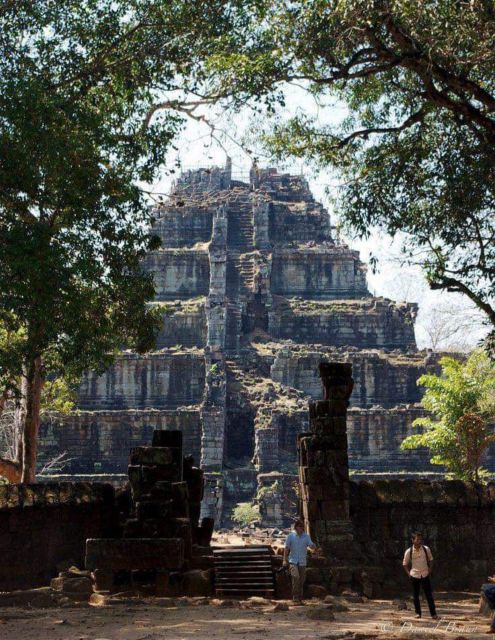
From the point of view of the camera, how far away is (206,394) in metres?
40.8

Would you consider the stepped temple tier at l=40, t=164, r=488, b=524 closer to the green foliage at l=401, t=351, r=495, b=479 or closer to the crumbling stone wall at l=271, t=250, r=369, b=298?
the crumbling stone wall at l=271, t=250, r=369, b=298

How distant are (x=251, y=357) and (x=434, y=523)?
2894 centimetres

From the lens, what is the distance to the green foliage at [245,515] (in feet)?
109

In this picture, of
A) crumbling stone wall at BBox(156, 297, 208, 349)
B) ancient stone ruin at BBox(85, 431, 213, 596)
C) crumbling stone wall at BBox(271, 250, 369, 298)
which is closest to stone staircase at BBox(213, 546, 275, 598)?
ancient stone ruin at BBox(85, 431, 213, 596)

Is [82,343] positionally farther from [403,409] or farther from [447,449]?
[403,409]

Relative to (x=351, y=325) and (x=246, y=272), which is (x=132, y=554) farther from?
(x=246, y=272)

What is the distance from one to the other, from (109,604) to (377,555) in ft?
14.4

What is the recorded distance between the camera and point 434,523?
15.8 meters

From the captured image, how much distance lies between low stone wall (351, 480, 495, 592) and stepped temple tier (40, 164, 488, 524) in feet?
54.7

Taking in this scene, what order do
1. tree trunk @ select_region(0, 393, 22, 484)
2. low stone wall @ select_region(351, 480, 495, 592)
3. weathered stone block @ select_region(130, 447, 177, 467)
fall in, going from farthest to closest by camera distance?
tree trunk @ select_region(0, 393, 22, 484), low stone wall @ select_region(351, 480, 495, 592), weathered stone block @ select_region(130, 447, 177, 467)

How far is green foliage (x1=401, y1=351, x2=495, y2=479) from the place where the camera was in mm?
27344

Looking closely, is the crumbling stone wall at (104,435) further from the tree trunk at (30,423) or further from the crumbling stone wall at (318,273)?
the tree trunk at (30,423)

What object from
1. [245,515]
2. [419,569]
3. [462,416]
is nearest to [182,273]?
[245,515]

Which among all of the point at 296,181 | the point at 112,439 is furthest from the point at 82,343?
the point at 296,181
